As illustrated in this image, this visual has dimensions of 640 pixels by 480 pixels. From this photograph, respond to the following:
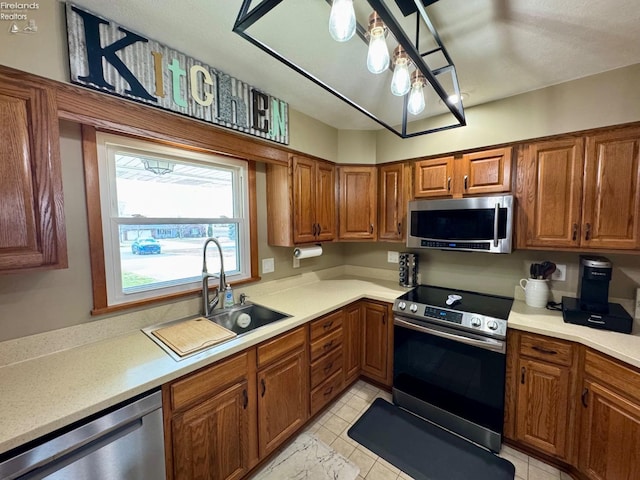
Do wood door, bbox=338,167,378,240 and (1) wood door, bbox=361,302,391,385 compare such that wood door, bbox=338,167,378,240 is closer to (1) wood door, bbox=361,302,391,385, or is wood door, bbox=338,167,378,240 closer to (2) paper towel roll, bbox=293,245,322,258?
(2) paper towel roll, bbox=293,245,322,258

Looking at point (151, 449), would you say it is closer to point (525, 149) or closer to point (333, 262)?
point (333, 262)

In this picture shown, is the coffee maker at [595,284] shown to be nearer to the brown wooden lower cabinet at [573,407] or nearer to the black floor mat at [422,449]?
the brown wooden lower cabinet at [573,407]

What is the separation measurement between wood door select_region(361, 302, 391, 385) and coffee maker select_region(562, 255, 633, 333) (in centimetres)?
120

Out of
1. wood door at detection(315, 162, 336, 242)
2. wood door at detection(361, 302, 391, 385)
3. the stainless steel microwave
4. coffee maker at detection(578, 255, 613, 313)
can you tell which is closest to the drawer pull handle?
coffee maker at detection(578, 255, 613, 313)

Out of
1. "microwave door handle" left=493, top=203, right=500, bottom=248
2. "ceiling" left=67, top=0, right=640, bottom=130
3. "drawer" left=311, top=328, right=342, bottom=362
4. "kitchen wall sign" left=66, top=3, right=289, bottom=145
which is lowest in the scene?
"drawer" left=311, top=328, right=342, bottom=362

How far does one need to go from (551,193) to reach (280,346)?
2.10m

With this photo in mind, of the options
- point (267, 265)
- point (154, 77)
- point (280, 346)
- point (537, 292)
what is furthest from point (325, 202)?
point (537, 292)

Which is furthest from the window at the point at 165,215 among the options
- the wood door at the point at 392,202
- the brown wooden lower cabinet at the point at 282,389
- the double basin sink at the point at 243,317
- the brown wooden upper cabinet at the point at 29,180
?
the wood door at the point at 392,202

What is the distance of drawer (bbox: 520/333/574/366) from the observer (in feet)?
5.12

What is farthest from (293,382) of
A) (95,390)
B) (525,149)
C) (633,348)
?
(525,149)

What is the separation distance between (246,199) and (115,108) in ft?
3.28

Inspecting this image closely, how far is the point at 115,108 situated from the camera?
4.29 ft

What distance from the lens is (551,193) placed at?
1.83 metres

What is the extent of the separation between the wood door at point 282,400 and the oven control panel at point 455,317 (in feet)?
2.82
